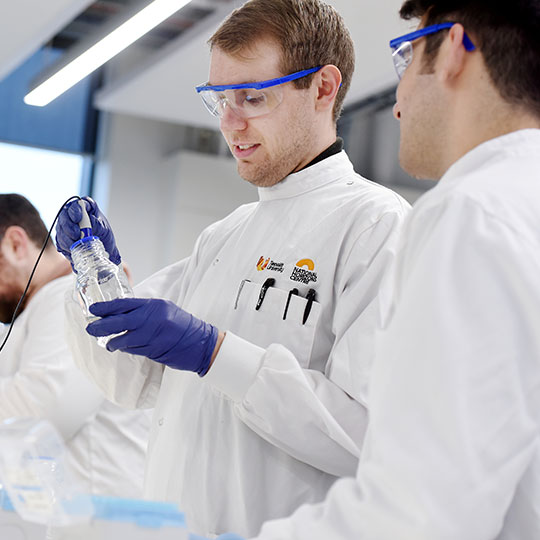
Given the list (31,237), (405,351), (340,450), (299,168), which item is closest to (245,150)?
(299,168)

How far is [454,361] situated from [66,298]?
119 cm

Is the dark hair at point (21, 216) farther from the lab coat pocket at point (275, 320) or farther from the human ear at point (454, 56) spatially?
the human ear at point (454, 56)

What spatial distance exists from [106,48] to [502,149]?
10.3 feet

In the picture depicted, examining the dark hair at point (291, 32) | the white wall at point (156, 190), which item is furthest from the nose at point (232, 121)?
the white wall at point (156, 190)

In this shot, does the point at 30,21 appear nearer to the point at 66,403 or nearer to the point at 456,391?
the point at 66,403

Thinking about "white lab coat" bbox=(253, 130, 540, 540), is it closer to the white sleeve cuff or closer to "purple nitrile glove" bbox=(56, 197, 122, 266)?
the white sleeve cuff

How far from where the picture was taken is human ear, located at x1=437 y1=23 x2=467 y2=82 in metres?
1.05

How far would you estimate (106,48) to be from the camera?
148 inches

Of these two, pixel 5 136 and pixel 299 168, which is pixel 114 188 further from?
pixel 299 168

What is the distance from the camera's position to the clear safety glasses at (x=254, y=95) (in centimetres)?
169

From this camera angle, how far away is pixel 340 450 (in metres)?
1.37

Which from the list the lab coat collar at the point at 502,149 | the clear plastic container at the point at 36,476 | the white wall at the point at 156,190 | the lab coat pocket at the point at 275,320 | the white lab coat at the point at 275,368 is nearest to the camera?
the lab coat collar at the point at 502,149

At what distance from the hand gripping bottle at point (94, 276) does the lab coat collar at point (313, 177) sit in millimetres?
→ 422

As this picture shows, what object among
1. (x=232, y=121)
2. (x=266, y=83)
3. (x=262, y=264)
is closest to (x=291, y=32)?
(x=266, y=83)
